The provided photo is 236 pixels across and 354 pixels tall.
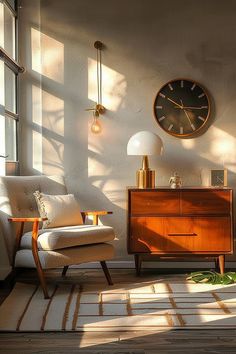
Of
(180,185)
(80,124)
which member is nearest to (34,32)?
(80,124)

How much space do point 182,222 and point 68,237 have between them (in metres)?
1.21

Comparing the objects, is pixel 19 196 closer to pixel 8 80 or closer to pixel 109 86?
pixel 8 80

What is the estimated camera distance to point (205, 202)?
→ 17.6 feet

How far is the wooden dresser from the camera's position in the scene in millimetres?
5363

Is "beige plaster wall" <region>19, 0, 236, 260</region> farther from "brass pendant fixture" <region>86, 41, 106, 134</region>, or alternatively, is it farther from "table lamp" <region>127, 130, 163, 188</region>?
"table lamp" <region>127, 130, 163, 188</region>

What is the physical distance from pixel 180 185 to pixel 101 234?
1059mm

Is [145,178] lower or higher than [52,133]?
lower

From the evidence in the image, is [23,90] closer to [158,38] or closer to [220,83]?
[158,38]

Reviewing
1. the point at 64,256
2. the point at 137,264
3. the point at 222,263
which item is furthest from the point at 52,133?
the point at 222,263

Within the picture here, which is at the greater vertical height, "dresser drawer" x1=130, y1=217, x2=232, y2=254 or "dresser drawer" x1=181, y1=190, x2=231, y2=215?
"dresser drawer" x1=181, y1=190, x2=231, y2=215

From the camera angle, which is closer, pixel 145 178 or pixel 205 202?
pixel 205 202

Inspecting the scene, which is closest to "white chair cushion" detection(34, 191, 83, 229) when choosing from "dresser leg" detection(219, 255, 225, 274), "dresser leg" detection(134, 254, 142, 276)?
"dresser leg" detection(134, 254, 142, 276)

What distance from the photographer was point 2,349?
3.24 meters

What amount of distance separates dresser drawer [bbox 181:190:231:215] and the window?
65.2 inches
